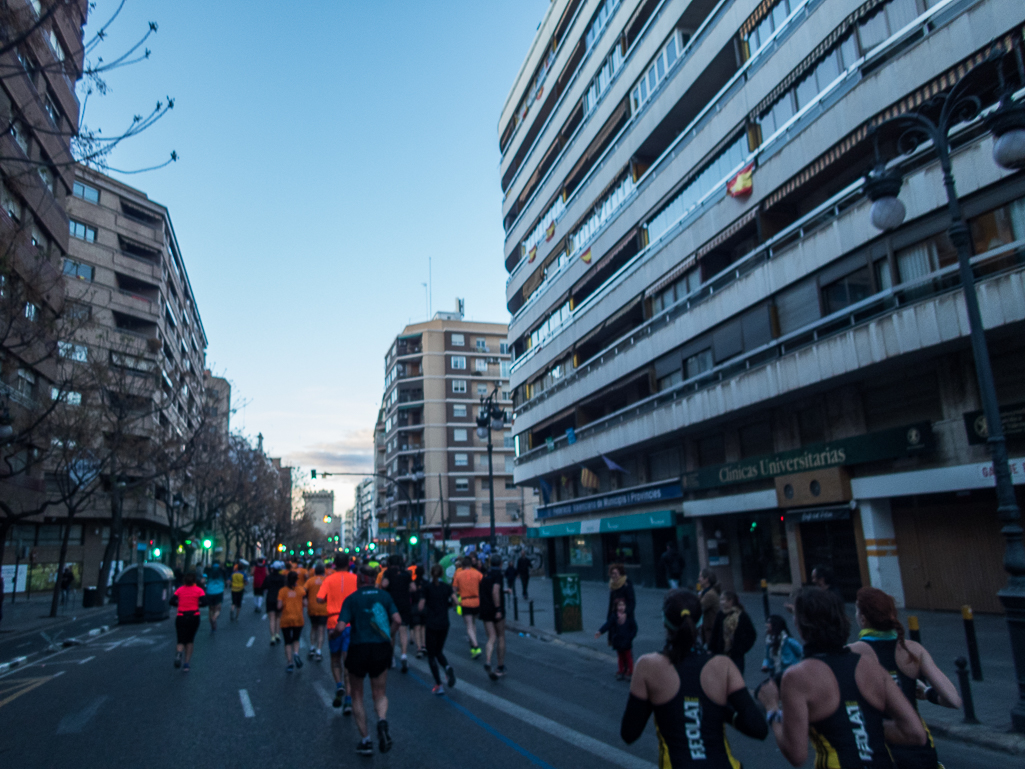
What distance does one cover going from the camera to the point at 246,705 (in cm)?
912

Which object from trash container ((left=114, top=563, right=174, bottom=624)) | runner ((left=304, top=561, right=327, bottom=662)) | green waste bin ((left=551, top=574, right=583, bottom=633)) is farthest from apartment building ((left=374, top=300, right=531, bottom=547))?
runner ((left=304, top=561, right=327, bottom=662))

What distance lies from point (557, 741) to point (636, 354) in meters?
22.8

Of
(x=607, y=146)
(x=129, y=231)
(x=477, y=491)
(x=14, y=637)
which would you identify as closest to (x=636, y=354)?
(x=607, y=146)

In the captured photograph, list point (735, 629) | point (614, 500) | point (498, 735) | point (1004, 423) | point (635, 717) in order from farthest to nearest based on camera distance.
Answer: point (614, 500), point (1004, 423), point (498, 735), point (735, 629), point (635, 717)

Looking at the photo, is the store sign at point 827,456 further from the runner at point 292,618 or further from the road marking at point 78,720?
the road marking at point 78,720

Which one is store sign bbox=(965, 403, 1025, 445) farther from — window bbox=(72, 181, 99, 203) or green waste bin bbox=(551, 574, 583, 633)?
window bbox=(72, 181, 99, 203)

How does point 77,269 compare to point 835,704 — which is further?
point 77,269

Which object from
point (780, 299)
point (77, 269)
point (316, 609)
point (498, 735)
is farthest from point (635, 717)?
point (77, 269)

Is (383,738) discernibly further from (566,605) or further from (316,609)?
(566,605)

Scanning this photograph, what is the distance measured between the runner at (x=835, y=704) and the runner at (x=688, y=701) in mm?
188

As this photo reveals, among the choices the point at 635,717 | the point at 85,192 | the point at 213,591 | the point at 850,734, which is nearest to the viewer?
the point at 850,734

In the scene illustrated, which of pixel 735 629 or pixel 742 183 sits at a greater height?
pixel 742 183

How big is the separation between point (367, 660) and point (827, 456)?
593 inches

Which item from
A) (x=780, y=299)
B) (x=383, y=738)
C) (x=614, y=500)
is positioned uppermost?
(x=780, y=299)
